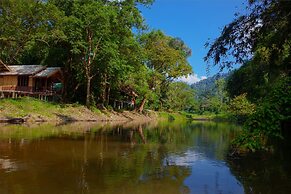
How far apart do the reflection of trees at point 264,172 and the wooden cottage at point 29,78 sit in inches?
1491

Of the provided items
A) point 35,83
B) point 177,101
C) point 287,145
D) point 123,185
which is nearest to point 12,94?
point 35,83

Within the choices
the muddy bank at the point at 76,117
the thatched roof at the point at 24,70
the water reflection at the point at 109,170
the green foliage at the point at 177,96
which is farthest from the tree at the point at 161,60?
the water reflection at the point at 109,170

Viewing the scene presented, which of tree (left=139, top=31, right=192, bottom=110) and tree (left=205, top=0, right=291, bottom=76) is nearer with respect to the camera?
tree (left=205, top=0, right=291, bottom=76)

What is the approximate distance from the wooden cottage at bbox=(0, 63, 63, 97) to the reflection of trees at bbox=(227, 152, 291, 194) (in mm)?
37883

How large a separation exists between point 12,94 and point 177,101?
59.8m

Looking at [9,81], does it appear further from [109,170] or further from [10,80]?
[109,170]

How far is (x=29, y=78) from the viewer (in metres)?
49.0

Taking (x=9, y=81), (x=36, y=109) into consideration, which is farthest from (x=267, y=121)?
(x=9, y=81)

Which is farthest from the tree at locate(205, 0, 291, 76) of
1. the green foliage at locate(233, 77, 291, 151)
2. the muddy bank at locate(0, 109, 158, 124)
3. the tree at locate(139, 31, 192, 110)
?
the tree at locate(139, 31, 192, 110)

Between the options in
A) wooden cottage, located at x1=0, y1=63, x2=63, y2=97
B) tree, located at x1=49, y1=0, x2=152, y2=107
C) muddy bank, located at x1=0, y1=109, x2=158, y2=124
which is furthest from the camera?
wooden cottage, located at x1=0, y1=63, x2=63, y2=97

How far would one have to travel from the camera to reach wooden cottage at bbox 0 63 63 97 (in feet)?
159

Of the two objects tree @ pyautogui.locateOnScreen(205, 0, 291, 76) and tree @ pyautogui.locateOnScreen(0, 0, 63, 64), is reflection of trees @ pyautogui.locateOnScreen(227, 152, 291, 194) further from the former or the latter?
tree @ pyautogui.locateOnScreen(0, 0, 63, 64)

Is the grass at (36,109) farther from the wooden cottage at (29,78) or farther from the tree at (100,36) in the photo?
the wooden cottage at (29,78)

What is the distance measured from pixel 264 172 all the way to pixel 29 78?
140ft
